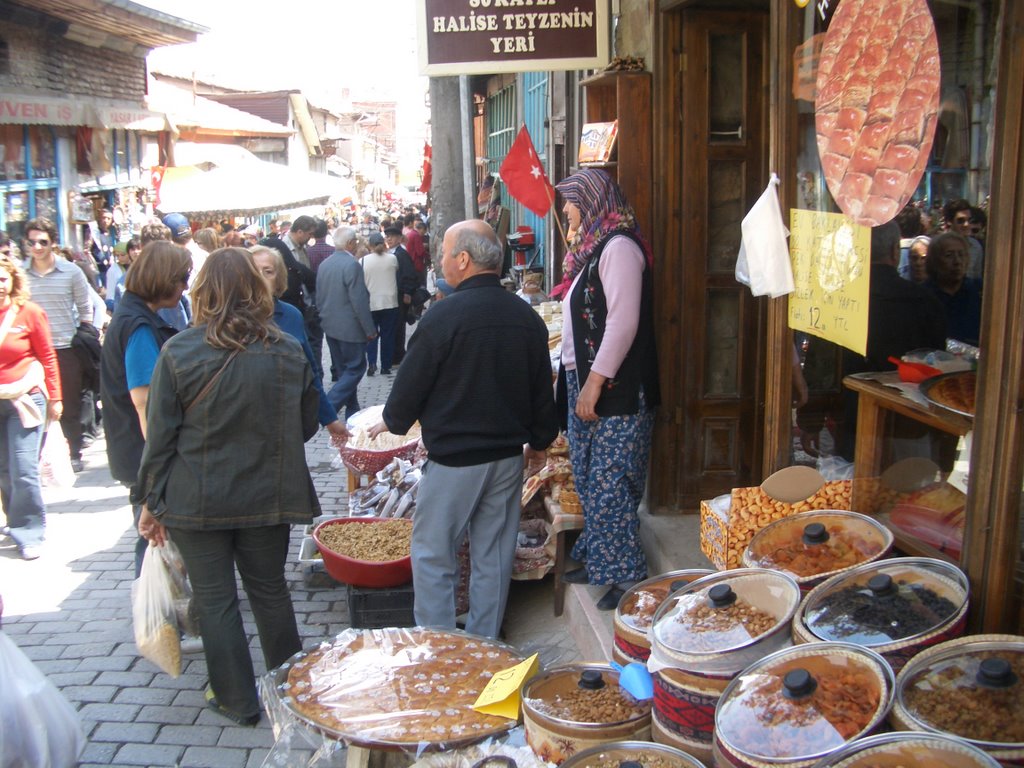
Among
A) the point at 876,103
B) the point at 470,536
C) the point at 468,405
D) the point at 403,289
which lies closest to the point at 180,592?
the point at 470,536

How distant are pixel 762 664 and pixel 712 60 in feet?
10.7

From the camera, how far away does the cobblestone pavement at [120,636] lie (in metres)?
3.84

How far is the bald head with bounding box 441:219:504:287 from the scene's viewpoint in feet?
12.9

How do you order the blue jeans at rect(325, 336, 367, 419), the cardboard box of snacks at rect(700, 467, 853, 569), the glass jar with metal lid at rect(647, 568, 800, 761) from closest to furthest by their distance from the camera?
the glass jar with metal lid at rect(647, 568, 800, 761) → the cardboard box of snacks at rect(700, 467, 853, 569) → the blue jeans at rect(325, 336, 367, 419)

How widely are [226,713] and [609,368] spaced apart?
2.16m

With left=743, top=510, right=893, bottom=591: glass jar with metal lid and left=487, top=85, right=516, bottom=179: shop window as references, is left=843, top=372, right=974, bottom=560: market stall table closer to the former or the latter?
left=743, top=510, right=893, bottom=591: glass jar with metal lid

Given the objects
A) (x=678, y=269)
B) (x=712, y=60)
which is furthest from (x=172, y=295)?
(x=712, y=60)

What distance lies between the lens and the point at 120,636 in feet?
16.0

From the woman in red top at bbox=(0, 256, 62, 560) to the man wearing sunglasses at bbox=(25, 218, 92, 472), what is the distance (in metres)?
1.36

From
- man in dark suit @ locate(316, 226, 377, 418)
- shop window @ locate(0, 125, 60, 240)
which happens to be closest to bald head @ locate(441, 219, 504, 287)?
man in dark suit @ locate(316, 226, 377, 418)

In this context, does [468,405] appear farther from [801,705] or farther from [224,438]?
[801,705]

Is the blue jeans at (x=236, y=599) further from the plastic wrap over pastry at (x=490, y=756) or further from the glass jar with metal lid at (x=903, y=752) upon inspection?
the glass jar with metal lid at (x=903, y=752)

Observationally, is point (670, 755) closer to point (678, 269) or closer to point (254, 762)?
point (254, 762)

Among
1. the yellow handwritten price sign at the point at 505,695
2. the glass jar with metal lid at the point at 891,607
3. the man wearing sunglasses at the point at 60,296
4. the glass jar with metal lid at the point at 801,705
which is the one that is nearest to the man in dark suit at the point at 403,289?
the man wearing sunglasses at the point at 60,296
